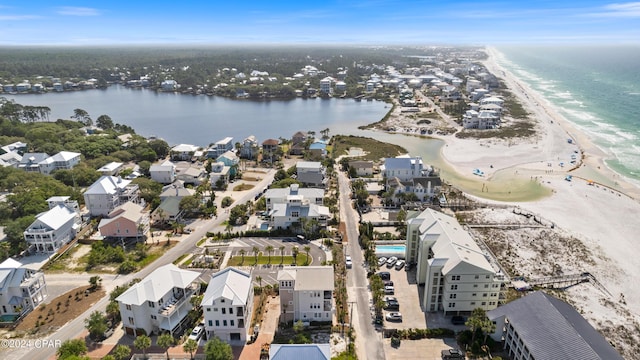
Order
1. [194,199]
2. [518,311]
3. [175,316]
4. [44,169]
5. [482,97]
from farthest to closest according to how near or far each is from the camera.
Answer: [482,97] → [44,169] → [194,199] → [175,316] → [518,311]

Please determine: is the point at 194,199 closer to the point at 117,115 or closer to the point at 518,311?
the point at 518,311

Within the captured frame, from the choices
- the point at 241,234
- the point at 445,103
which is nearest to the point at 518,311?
the point at 241,234

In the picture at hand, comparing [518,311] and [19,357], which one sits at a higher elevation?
[518,311]

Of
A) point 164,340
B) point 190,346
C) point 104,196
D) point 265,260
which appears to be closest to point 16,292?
point 164,340

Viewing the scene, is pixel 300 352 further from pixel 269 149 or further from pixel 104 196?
pixel 269 149

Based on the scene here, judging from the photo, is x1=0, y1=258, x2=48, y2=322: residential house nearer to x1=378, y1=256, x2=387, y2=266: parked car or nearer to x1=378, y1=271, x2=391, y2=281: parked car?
x1=378, y1=271, x2=391, y2=281: parked car

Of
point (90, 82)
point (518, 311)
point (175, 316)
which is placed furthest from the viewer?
point (90, 82)

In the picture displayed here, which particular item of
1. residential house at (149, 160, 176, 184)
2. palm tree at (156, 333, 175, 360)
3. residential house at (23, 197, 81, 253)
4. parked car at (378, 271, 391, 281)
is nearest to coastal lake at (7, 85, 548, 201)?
parked car at (378, 271, 391, 281)

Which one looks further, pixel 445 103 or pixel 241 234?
pixel 445 103
